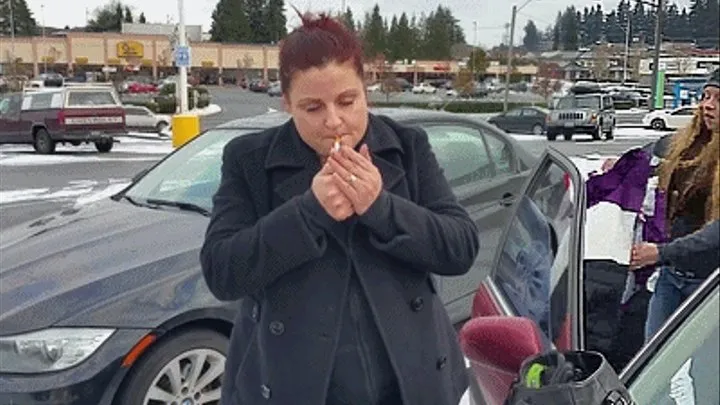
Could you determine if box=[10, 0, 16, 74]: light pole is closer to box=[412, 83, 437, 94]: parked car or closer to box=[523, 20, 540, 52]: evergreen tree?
box=[412, 83, 437, 94]: parked car

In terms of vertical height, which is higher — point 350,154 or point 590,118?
point 350,154

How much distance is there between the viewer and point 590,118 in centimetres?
2309

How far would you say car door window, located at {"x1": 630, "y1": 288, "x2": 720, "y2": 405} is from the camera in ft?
4.14

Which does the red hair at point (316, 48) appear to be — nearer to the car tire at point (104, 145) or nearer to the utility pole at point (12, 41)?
the car tire at point (104, 145)

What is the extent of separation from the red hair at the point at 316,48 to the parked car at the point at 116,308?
5.44 ft

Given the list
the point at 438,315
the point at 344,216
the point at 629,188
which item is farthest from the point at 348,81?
the point at 629,188

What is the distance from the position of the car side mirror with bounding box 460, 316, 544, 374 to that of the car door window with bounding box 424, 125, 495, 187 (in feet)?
10.1

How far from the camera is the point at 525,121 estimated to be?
29.8 m

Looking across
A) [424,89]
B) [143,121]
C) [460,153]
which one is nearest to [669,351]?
[460,153]

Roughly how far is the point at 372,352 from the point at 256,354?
10.7 inches

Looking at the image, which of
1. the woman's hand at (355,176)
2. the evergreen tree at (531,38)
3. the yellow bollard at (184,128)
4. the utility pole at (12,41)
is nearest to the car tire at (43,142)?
the yellow bollard at (184,128)

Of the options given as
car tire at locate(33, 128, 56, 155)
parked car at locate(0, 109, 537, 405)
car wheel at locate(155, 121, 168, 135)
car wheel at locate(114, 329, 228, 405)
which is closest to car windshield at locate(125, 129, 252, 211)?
parked car at locate(0, 109, 537, 405)

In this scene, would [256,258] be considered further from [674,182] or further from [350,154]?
[674,182]

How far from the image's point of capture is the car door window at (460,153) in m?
4.67
